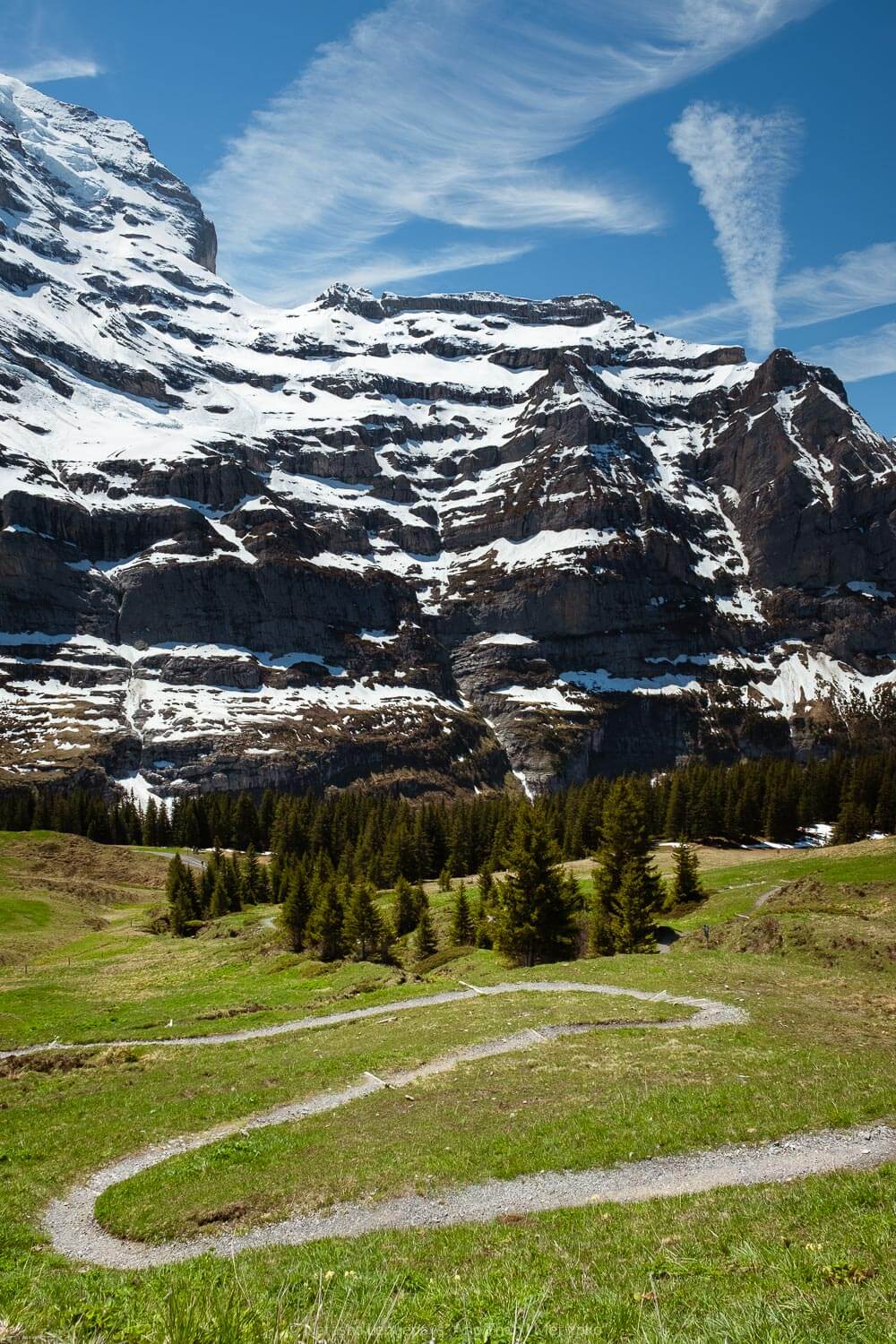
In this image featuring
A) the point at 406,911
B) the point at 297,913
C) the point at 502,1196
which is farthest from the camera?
the point at 406,911

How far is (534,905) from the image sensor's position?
46.7 metres

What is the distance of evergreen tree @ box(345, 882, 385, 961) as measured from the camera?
5638 cm

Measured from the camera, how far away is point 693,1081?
18188mm

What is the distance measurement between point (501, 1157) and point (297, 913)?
51.7 m

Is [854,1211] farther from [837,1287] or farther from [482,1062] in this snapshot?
[482,1062]

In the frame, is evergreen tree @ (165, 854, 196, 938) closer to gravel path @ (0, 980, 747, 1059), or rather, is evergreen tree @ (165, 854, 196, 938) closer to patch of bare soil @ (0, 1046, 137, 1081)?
gravel path @ (0, 980, 747, 1059)

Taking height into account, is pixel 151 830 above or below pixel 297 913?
below

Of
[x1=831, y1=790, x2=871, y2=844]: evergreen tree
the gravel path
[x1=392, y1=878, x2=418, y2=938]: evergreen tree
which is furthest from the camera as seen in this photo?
[x1=831, y1=790, x2=871, y2=844]: evergreen tree

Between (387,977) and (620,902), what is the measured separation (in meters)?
16.0

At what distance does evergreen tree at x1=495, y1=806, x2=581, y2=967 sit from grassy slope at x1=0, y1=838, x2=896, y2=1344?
31.2 feet

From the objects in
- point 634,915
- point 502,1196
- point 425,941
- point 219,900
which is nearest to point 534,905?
point 634,915

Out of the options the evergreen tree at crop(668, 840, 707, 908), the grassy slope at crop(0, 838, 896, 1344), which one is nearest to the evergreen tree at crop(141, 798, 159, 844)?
the evergreen tree at crop(668, 840, 707, 908)

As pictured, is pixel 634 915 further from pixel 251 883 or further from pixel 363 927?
pixel 251 883

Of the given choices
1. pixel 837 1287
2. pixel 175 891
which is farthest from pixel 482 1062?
pixel 175 891
